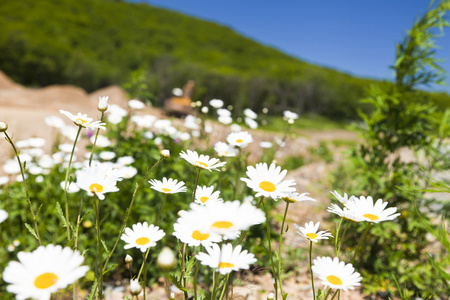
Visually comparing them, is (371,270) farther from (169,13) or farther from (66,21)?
(169,13)

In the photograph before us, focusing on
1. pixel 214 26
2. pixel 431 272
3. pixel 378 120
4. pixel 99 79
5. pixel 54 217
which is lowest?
pixel 99 79

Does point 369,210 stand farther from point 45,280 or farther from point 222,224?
point 45,280

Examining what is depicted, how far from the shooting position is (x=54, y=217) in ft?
7.07

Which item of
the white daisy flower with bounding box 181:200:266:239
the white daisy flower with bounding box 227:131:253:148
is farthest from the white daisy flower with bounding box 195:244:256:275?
the white daisy flower with bounding box 227:131:253:148

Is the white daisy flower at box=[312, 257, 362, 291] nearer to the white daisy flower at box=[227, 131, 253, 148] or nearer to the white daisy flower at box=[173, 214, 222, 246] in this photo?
the white daisy flower at box=[173, 214, 222, 246]

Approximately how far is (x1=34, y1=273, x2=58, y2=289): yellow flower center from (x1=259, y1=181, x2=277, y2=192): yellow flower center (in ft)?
1.94

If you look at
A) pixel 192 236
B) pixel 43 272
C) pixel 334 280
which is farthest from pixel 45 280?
pixel 334 280

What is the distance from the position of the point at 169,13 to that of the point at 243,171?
64.9m

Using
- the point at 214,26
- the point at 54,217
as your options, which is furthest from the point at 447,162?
the point at 214,26

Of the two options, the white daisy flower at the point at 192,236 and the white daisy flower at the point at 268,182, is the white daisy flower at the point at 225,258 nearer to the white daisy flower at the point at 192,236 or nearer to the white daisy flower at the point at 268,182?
the white daisy flower at the point at 192,236

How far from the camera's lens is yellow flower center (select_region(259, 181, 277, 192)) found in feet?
2.90

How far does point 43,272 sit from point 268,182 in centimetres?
66

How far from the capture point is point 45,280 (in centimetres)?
60

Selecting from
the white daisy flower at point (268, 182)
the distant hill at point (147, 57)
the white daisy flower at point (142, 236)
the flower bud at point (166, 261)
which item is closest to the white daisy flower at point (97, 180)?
the white daisy flower at point (142, 236)
